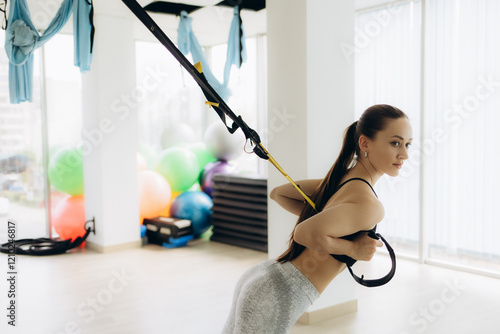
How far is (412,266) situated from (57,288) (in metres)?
3.16

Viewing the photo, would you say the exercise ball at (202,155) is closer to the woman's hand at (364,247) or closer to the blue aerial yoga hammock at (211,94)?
the blue aerial yoga hammock at (211,94)

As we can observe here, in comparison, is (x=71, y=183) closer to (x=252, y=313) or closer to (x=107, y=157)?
(x=107, y=157)

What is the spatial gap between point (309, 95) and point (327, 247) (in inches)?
70.9

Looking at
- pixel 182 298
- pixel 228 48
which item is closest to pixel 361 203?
pixel 182 298

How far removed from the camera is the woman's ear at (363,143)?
149cm

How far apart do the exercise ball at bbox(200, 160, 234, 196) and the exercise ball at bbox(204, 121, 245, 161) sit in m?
0.09

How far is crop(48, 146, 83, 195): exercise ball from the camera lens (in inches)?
199

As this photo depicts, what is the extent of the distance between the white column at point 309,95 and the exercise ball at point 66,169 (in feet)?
9.29

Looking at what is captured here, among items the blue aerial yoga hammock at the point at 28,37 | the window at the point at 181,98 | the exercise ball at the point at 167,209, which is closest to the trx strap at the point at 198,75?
the blue aerial yoga hammock at the point at 28,37

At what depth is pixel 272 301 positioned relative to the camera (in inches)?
55.2

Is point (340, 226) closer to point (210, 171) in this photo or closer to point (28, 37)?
point (28, 37)

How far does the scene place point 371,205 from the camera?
1.30 m

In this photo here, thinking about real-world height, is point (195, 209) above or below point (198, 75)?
below

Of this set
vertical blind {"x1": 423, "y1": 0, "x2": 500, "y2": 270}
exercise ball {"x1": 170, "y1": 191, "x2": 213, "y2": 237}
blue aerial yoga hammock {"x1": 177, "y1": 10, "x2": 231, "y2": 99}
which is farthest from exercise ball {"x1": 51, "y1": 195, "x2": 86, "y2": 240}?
vertical blind {"x1": 423, "y1": 0, "x2": 500, "y2": 270}
